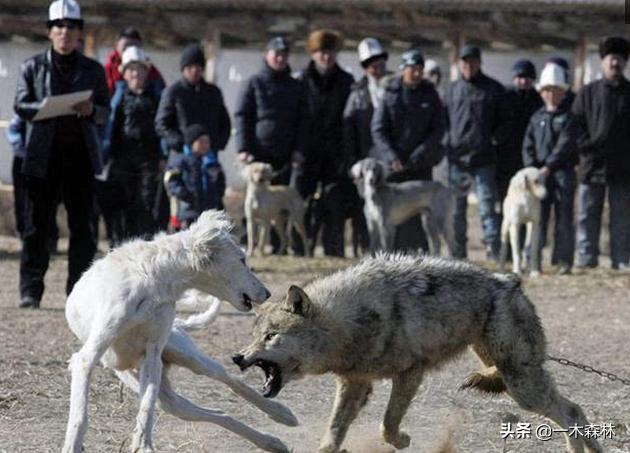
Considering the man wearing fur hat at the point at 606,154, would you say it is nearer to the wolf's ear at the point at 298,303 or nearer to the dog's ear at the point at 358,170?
the dog's ear at the point at 358,170

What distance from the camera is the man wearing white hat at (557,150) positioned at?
18.2 metres

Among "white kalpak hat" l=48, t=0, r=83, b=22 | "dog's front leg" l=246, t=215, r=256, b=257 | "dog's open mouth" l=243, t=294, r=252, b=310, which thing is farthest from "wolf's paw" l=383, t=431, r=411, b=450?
"dog's front leg" l=246, t=215, r=256, b=257

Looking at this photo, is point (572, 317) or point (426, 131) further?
point (426, 131)

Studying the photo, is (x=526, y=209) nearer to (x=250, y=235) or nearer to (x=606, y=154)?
(x=606, y=154)

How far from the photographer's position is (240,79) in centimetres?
2689

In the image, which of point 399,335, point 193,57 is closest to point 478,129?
point 193,57

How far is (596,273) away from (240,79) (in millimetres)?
10121

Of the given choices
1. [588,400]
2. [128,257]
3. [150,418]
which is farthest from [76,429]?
[588,400]

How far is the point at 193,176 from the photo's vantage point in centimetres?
1680

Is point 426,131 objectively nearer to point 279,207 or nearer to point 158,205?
point 279,207

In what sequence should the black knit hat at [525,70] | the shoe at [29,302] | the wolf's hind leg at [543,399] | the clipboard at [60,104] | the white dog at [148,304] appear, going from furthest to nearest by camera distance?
the black knit hat at [525,70] → the shoe at [29,302] → the clipboard at [60,104] → the wolf's hind leg at [543,399] → the white dog at [148,304]

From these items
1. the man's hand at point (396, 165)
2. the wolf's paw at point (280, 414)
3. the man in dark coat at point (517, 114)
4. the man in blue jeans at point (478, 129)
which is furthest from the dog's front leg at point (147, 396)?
the man in dark coat at point (517, 114)

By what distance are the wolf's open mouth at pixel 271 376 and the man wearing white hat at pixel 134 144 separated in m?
9.24

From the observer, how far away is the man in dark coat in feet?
62.6
